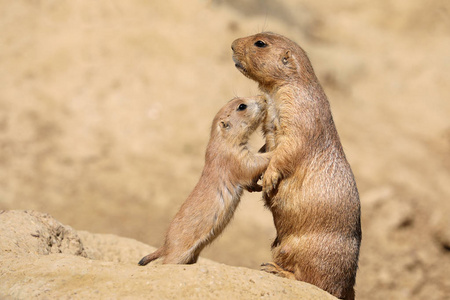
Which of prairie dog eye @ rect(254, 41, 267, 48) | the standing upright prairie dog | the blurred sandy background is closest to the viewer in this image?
the standing upright prairie dog

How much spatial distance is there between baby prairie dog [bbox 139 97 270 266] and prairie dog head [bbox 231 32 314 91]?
30 centimetres

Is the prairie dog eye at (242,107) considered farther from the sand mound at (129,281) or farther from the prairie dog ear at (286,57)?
the sand mound at (129,281)

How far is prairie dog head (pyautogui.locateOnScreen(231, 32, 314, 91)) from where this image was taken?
547cm

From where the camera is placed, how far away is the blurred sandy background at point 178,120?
34.1 feet

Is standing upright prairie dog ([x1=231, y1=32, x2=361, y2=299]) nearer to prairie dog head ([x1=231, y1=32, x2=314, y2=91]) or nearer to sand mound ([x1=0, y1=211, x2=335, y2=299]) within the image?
prairie dog head ([x1=231, y1=32, x2=314, y2=91])

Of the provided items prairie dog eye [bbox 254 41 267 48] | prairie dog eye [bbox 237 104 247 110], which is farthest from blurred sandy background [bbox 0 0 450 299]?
prairie dog eye [bbox 254 41 267 48]

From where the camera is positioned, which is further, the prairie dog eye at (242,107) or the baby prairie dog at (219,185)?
the prairie dog eye at (242,107)

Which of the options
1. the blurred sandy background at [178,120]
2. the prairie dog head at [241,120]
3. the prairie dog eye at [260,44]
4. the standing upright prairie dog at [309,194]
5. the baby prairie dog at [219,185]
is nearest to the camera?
the standing upright prairie dog at [309,194]

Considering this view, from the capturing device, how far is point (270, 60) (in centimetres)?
553

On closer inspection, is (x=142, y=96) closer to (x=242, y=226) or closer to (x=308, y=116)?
(x=242, y=226)

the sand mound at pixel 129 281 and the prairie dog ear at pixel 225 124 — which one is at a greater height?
the prairie dog ear at pixel 225 124

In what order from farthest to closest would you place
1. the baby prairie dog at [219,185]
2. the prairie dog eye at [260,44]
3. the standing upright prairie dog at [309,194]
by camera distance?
1. the prairie dog eye at [260,44]
2. the baby prairie dog at [219,185]
3. the standing upright prairie dog at [309,194]

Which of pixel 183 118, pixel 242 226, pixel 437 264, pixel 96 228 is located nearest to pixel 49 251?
pixel 96 228

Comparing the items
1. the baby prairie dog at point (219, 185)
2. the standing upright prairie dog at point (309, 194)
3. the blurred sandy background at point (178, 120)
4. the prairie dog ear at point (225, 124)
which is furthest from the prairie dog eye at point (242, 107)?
the blurred sandy background at point (178, 120)
